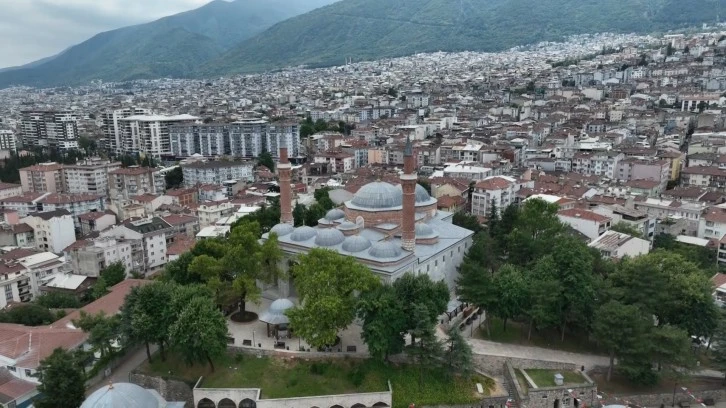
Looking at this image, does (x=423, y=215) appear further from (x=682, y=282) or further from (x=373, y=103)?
(x=373, y=103)

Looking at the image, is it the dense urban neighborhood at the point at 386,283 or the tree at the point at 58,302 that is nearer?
the dense urban neighborhood at the point at 386,283

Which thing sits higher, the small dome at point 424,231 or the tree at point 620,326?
the small dome at point 424,231

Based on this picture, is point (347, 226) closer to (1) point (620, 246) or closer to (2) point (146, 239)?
(1) point (620, 246)

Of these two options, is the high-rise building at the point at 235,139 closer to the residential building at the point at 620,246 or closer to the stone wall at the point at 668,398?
the residential building at the point at 620,246

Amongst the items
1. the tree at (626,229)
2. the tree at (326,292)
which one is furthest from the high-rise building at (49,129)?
the tree at (626,229)

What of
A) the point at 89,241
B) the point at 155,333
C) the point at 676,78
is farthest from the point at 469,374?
the point at 676,78

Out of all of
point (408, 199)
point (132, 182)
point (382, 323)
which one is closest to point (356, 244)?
point (408, 199)

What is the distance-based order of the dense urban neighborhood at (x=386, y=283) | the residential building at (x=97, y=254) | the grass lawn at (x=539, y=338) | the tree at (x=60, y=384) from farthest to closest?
the residential building at (x=97, y=254), the grass lawn at (x=539, y=338), the dense urban neighborhood at (x=386, y=283), the tree at (x=60, y=384)
